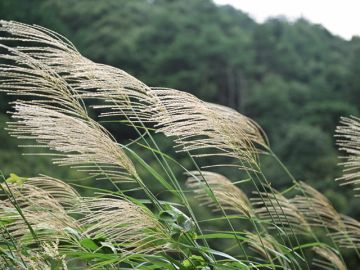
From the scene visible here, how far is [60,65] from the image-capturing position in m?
1.30

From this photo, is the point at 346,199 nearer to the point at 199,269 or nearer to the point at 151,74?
the point at 151,74

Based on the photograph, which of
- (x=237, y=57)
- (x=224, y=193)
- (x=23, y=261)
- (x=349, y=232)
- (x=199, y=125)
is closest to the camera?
(x=23, y=261)

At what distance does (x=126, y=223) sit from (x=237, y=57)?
28650 mm

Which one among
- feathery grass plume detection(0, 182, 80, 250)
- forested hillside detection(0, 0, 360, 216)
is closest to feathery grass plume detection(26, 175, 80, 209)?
feathery grass plume detection(0, 182, 80, 250)

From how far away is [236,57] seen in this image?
29516mm

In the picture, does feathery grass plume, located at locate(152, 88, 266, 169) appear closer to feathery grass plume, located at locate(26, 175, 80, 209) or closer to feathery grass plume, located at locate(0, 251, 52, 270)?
feathery grass plume, located at locate(26, 175, 80, 209)

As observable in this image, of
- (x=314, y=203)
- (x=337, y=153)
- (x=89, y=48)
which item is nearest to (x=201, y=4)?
(x=89, y=48)

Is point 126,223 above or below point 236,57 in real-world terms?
above

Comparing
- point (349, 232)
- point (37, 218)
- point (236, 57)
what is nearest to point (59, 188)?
point (37, 218)

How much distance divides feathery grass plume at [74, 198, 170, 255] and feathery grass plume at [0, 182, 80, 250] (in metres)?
0.03

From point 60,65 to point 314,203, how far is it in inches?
30.3

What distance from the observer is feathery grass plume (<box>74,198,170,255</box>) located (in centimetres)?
110

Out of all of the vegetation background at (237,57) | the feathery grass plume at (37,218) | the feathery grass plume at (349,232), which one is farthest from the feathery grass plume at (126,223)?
the vegetation background at (237,57)

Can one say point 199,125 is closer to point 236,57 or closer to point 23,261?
point 23,261
